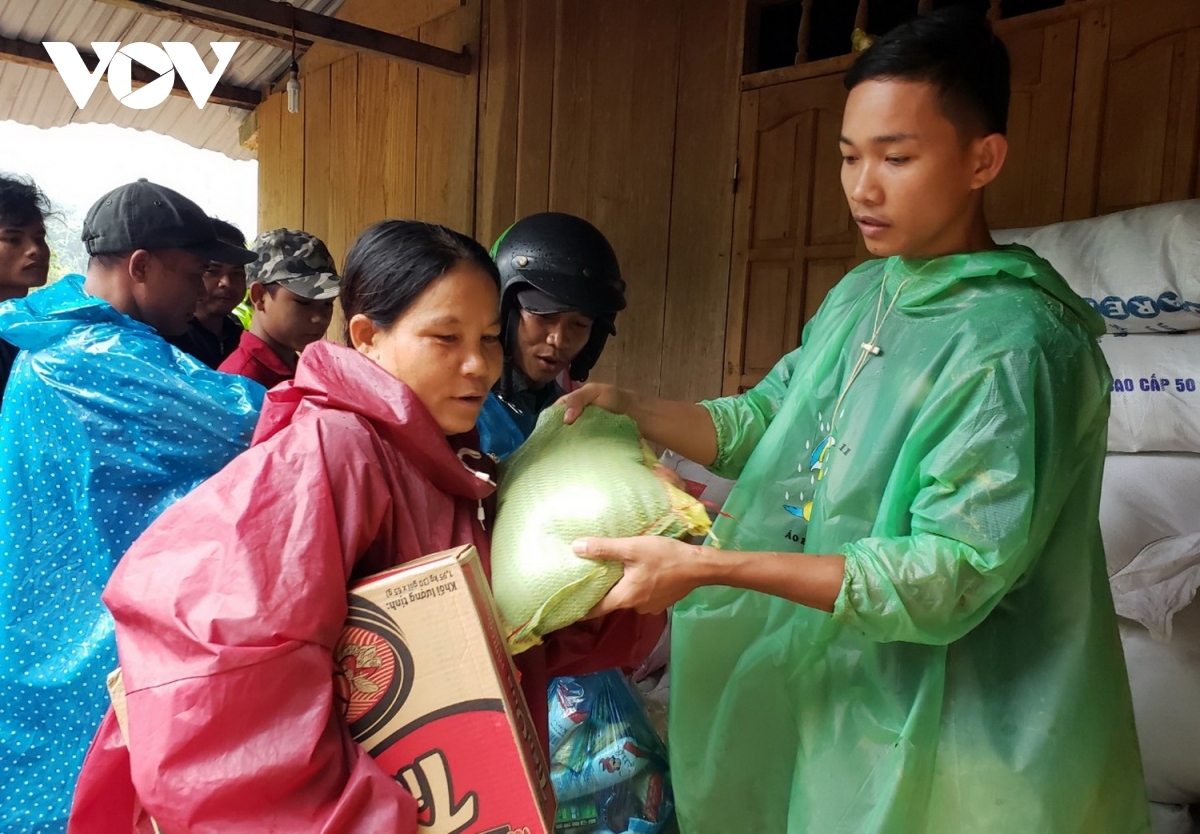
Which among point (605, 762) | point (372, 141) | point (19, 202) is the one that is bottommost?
point (605, 762)

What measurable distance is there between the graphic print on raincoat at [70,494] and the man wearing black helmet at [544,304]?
56 cm

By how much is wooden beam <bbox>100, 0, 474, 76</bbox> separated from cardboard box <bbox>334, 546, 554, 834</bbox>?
130 inches

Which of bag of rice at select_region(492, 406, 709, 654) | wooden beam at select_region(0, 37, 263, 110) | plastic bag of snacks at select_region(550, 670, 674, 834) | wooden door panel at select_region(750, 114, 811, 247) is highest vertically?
wooden beam at select_region(0, 37, 263, 110)

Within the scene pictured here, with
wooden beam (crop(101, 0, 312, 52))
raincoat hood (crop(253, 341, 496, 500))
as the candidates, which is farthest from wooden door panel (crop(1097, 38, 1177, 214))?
wooden beam (crop(101, 0, 312, 52))

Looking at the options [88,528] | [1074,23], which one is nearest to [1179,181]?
[1074,23]

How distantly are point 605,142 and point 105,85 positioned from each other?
4.48 meters

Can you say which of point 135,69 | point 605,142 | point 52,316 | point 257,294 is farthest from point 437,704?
point 135,69

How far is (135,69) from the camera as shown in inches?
215

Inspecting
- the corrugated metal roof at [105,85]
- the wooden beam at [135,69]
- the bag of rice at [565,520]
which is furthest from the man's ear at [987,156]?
the wooden beam at [135,69]

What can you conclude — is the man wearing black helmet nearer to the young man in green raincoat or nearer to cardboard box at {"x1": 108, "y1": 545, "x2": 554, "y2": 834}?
the young man in green raincoat

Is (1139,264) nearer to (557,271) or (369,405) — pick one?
(557,271)

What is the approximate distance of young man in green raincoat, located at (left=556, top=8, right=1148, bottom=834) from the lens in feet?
3.68

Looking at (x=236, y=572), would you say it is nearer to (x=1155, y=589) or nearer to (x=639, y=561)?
(x=639, y=561)

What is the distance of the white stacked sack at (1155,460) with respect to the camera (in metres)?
1.92
